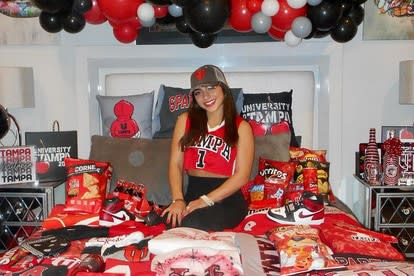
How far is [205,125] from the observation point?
102 inches

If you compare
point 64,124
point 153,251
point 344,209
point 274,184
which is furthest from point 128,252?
point 64,124

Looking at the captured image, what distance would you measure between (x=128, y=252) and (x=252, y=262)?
49 centimetres

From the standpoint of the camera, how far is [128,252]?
183 centimetres

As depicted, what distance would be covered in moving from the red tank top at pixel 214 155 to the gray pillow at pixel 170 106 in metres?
0.58

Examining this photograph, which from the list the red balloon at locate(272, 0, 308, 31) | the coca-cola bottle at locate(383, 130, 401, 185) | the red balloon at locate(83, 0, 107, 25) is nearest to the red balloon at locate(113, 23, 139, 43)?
the red balloon at locate(83, 0, 107, 25)

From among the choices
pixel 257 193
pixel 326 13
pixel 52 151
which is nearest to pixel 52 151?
pixel 52 151

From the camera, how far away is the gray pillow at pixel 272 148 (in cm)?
278

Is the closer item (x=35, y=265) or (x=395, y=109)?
(x=35, y=265)

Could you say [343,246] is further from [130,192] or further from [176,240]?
[130,192]

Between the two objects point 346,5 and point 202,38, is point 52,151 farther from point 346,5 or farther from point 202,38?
point 346,5

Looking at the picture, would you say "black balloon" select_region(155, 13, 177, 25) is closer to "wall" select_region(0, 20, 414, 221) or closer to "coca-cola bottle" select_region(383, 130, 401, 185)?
"wall" select_region(0, 20, 414, 221)

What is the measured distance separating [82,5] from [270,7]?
1091 millimetres

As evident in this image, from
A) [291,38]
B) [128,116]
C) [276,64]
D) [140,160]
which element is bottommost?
[140,160]

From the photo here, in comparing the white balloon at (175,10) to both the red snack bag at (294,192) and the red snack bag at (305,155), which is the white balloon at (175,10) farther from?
the red snack bag at (294,192)
